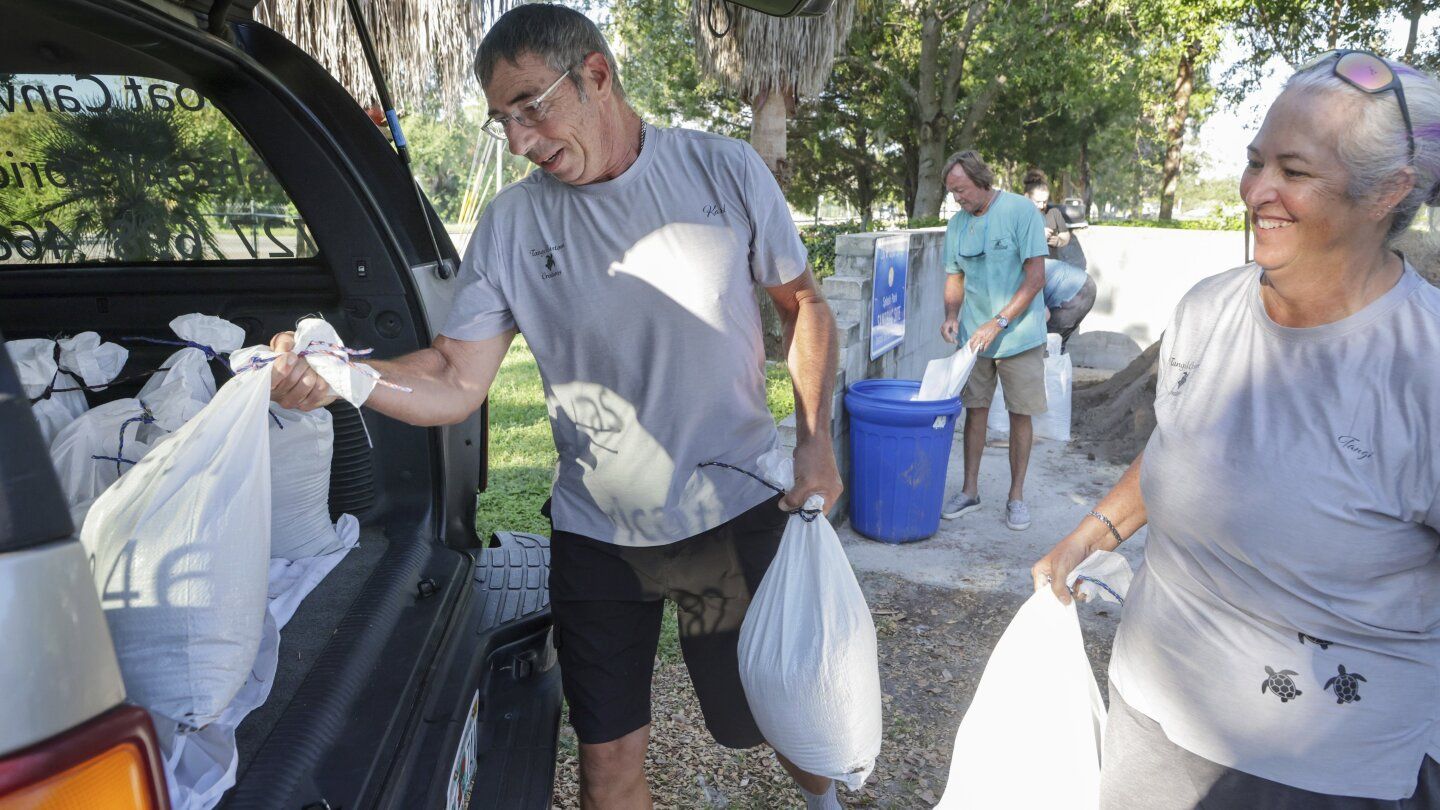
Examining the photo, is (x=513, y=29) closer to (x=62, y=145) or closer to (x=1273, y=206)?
(x=62, y=145)

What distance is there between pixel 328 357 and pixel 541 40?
85cm

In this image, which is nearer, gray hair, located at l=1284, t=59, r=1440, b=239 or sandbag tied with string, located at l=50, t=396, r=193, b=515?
gray hair, located at l=1284, t=59, r=1440, b=239

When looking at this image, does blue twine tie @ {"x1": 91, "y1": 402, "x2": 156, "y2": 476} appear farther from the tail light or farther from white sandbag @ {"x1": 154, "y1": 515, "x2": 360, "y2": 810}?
the tail light

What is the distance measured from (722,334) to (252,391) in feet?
3.30

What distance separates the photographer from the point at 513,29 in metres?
2.01

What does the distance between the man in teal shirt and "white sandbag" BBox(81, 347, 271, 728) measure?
4.14 meters

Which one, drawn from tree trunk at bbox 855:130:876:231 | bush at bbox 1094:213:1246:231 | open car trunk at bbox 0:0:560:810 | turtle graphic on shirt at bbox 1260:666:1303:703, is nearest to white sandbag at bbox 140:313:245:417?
open car trunk at bbox 0:0:560:810

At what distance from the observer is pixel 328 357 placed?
1.55m

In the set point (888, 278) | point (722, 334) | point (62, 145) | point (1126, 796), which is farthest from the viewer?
point (888, 278)

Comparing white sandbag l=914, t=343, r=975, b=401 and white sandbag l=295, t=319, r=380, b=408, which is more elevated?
white sandbag l=295, t=319, r=380, b=408

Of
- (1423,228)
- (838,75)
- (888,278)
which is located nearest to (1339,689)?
(1423,228)

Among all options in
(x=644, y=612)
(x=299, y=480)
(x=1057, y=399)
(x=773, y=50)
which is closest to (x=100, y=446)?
(x=299, y=480)

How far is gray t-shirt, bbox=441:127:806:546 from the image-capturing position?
2102 mm

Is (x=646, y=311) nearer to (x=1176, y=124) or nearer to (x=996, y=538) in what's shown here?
(x=996, y=538)
